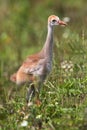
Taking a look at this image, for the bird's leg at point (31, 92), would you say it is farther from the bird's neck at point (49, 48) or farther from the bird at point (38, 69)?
the bird's neck at point (49, 48)

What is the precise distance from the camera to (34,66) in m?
7.44

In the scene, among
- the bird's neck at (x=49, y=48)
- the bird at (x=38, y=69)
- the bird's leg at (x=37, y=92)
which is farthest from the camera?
the bird's neck at (x=49, y=48)

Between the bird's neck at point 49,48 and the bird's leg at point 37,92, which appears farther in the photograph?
the bird's neck at point 49,48

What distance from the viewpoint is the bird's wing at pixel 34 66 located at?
7.40 metres

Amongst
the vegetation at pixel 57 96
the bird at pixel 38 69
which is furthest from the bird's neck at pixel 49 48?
the vegetation at pixel 57 96

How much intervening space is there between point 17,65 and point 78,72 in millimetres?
3374

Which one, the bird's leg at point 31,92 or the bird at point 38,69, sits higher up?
the bird at point 38,69

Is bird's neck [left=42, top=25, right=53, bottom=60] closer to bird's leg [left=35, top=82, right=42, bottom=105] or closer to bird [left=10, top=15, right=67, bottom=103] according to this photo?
bird [left=10, top=15, right=67, bottom=103]

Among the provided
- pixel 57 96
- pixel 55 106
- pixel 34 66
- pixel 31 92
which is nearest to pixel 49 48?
pixel 34 66

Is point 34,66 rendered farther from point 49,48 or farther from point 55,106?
point 55,106

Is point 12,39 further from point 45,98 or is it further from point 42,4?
point 45,98

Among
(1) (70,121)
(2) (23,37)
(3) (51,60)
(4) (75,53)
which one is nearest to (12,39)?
(2) (23,37)

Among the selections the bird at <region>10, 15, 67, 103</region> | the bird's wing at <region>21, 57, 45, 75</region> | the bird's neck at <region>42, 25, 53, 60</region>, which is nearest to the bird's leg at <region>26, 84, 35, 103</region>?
the bird at <region>10, 15, 67, 103</region>

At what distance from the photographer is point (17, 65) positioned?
35.9 ft
